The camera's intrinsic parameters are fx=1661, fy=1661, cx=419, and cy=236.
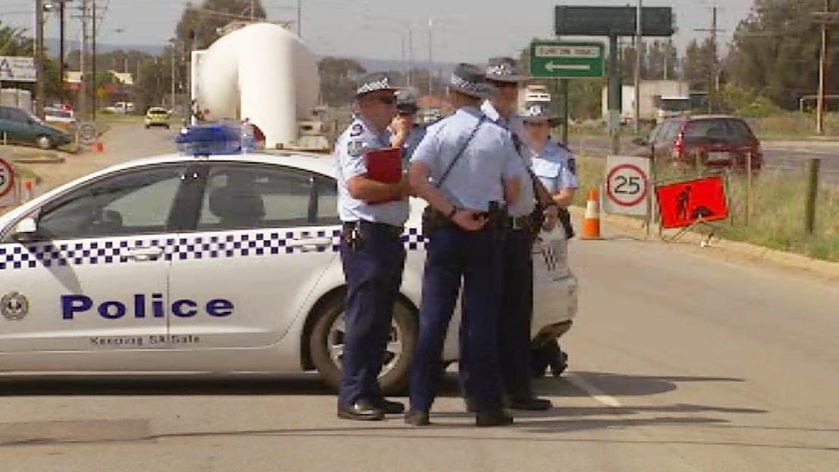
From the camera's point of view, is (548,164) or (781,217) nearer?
(548,164)

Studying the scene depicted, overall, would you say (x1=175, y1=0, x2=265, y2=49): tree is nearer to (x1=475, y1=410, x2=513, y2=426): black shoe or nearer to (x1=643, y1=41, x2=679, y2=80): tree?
(x1=643, y1=41, x2=679, y2=80): tree

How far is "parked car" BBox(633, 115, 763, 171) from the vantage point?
30.5 m

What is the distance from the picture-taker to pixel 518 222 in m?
9.12

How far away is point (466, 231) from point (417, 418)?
3.47 ft

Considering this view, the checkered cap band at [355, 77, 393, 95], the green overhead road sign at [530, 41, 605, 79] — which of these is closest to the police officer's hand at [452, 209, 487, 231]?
the checkered cap band at [355, 77, 393, 95]

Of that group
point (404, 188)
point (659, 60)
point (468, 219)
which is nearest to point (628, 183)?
point (404, 188)

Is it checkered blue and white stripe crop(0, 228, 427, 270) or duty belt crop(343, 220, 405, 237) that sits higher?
duty belt crop(343, 220, 405, 237)

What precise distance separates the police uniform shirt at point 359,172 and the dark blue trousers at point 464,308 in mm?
263

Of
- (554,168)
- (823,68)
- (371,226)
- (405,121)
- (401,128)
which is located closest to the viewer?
(371,226)

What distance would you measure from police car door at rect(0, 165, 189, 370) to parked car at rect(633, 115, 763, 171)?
69.4 ft

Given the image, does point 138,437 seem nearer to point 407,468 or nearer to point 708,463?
point 407,468

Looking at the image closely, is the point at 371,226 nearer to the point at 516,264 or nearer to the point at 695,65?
the point at 516,264

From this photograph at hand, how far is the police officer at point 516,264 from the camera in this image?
9164 mm

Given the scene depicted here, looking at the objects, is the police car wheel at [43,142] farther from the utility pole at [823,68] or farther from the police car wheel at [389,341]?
the police car wheel at [389,341]
